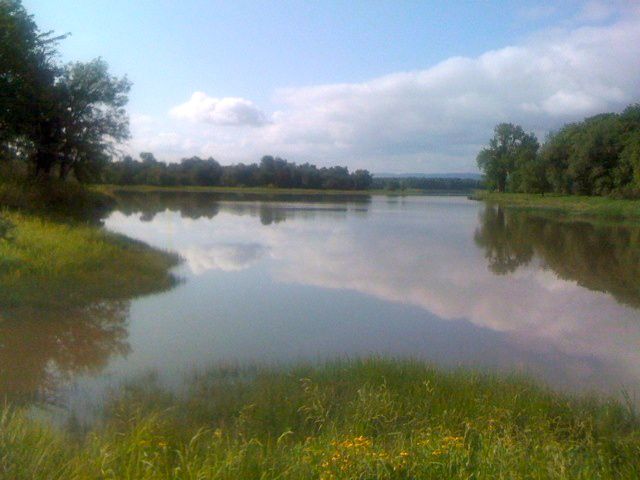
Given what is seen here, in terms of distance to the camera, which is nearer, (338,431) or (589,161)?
(338,431)

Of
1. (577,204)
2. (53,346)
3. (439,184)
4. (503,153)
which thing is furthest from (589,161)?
(439,184)

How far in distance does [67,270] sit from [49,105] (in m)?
19.6

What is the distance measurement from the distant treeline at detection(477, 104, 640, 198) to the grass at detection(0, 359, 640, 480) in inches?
1838

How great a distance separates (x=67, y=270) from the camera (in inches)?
528

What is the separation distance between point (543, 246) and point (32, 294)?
22.2 metres

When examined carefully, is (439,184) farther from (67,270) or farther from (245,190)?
(67,270)

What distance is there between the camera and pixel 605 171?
58.2 m

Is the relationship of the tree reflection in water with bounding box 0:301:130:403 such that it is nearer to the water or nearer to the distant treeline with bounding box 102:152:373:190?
the water

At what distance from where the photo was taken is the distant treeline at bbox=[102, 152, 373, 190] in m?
84.1

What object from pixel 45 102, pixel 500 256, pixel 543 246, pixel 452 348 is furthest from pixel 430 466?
pixel 45 102

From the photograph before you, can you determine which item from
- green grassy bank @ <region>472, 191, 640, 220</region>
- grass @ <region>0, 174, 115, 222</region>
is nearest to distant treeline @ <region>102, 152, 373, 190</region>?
green grassy bank @ <region>472, 191, 640, 220</region>

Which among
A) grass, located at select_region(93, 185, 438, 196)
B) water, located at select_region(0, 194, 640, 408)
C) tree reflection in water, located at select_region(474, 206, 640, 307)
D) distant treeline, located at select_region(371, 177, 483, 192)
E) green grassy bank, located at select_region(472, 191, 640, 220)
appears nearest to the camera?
water, located at select_region(0, 194, 640, 408)

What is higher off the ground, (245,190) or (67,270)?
(245,190)

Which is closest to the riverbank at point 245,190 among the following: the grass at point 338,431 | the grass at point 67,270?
the grass at point 67,270
